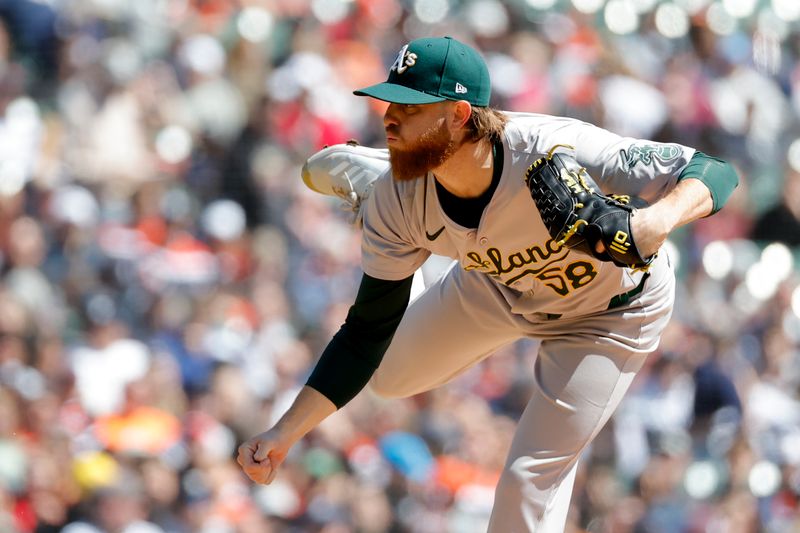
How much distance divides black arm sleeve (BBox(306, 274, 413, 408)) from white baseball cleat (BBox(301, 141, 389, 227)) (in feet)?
1.51

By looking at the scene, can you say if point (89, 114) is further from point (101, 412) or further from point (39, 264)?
point (101, 412)

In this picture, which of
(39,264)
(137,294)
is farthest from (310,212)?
(39,264)

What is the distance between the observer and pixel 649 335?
3.55 m

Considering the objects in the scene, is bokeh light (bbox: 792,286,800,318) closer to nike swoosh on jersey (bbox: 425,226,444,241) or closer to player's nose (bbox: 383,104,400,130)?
nike swoosh on jersey (bbox: 425,226,444,241)

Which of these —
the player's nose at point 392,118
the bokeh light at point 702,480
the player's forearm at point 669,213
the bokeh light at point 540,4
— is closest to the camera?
the player's forearm at point 669,213

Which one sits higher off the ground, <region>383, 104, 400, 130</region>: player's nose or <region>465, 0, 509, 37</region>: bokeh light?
<region>383, 104, 400, 130</region>: player's nose

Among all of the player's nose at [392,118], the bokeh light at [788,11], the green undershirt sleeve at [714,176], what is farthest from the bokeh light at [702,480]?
the player's nose at [392,118]

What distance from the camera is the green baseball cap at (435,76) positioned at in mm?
3105

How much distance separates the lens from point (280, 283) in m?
6.77

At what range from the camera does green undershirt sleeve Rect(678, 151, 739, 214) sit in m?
2.91

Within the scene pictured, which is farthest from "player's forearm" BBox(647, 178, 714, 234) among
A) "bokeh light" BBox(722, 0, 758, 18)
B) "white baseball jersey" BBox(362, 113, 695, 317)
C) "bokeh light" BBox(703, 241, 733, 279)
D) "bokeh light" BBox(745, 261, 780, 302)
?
"bokeh light" BBox(722, 0, 758, 18)

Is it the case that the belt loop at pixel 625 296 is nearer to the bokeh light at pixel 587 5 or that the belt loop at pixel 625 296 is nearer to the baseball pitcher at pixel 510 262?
the baseball pitcher at pixel 510 262

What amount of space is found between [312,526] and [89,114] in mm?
2825

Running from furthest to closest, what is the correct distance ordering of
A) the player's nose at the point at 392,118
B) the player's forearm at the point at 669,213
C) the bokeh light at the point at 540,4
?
the bokeh light at the point at 540,4, the player's nose at the point at 392,118, the player's forearm at the point at 669,213
